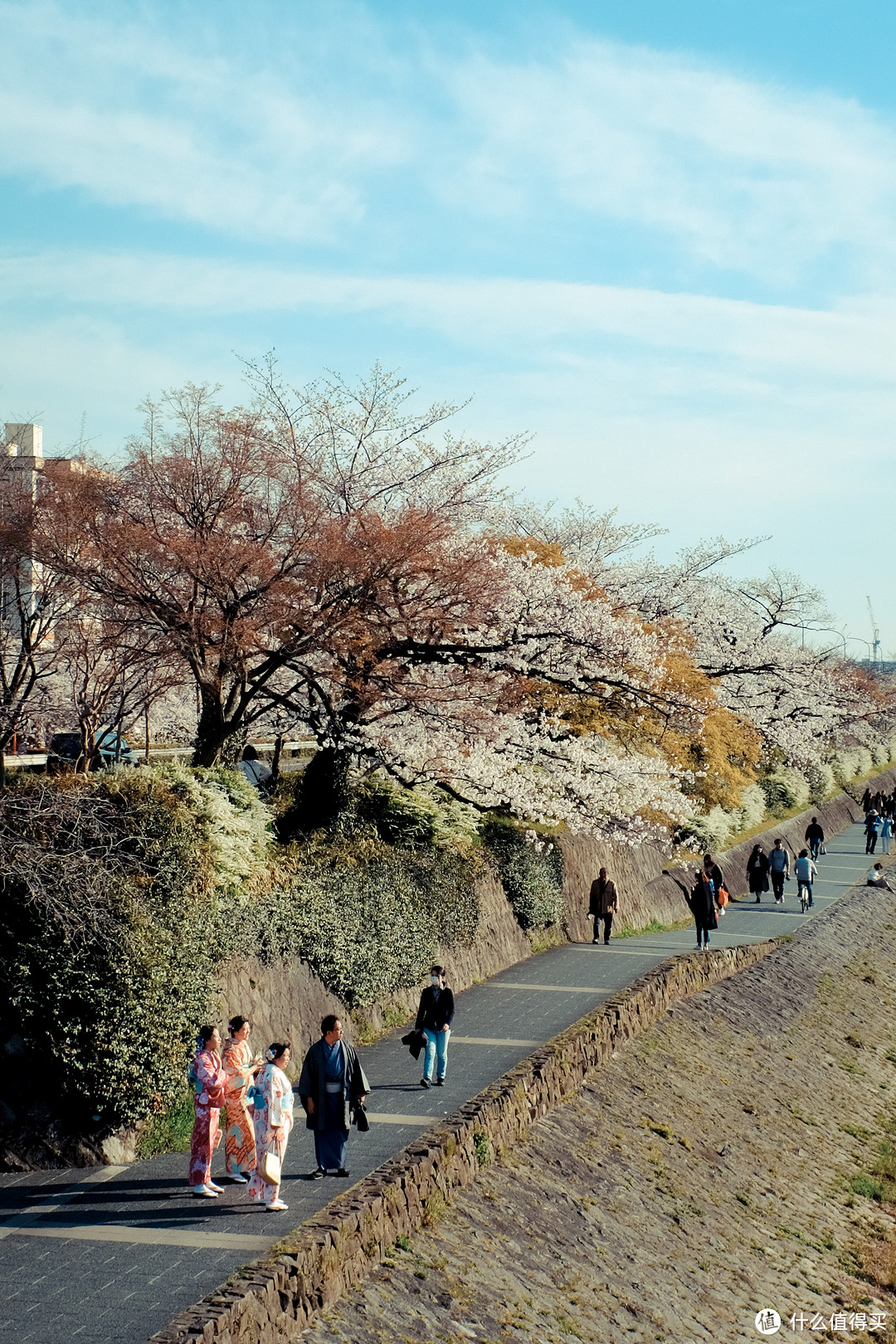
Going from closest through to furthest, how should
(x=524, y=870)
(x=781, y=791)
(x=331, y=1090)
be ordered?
(x=331, y=1090) → (x=524, y=870) → (x=781, y=791)

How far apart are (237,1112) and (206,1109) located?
1.33 ft

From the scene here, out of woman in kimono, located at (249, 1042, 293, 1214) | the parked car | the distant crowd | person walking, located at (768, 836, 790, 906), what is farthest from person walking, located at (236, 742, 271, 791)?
woman in kimono, located at (249, 1042, 293, 1214)

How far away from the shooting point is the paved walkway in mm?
7254

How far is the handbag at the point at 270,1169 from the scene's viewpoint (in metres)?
8.90

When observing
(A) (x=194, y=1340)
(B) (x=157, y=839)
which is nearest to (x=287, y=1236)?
(A) (x=194, y=1340)

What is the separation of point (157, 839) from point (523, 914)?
10147mm

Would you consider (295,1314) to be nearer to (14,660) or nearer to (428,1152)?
(428,1152)

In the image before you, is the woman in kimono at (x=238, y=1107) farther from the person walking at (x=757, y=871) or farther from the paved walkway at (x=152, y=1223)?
the person walking at (x=757, y=871)

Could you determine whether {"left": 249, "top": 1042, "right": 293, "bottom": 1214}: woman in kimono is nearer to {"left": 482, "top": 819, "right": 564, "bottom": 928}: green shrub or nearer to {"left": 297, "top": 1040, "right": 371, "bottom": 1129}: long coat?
{"left": 297, "top": 1040, "right": 371, "bottom": 1129}: long coat

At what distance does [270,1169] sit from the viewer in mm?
8914

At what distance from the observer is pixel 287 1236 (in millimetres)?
8266

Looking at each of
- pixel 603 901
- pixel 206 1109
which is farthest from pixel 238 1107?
pixel 603 901

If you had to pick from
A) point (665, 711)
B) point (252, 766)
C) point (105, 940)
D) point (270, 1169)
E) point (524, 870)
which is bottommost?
point (270, 1169)

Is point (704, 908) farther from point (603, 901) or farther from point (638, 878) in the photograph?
point (638, 878)
